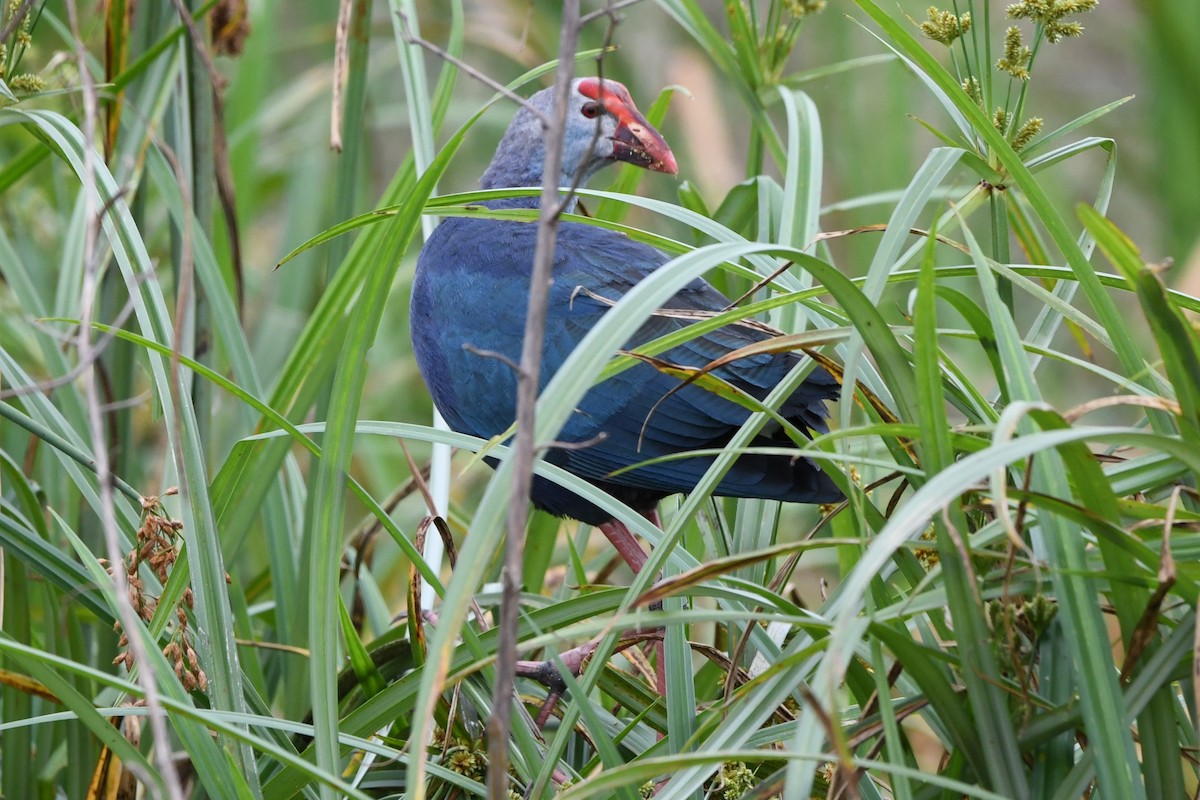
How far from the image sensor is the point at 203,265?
1791 mm

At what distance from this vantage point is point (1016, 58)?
4.61 feet

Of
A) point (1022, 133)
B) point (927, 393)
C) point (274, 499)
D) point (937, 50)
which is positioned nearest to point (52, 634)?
point (274, 499)

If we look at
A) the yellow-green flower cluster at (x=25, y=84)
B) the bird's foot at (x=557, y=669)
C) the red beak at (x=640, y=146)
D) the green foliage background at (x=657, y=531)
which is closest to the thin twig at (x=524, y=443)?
the green foliage background at (x=657, y=531)

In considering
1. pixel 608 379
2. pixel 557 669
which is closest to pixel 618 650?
pixel 557 669

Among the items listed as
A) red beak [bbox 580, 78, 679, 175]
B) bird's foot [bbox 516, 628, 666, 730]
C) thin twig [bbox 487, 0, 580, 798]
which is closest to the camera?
thin twig [bbox 487, 0, 580, 798]

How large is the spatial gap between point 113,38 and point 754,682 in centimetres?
151

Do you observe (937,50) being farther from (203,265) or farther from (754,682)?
(754,682)

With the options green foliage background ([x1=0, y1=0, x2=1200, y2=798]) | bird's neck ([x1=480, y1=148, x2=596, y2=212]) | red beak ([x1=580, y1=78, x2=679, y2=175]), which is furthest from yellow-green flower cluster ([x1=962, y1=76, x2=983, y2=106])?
bird's neck ([x1=480, y1=148, x2=596, y2=212])

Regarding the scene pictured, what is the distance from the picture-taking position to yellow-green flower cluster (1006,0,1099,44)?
55.2 inches

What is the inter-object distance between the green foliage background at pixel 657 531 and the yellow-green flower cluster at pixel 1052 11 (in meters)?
0.05

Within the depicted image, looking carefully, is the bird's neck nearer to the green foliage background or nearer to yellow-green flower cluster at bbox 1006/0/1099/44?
the green foliage background

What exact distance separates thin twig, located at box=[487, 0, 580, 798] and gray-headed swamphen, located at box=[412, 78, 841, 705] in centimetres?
76

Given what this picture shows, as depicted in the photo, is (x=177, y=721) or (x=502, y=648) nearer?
(x=502, y=648)

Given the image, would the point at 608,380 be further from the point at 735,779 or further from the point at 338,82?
the point at 735,779
